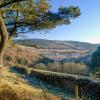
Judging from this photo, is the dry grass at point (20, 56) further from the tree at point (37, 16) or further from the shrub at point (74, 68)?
the tree at point (37, 16)

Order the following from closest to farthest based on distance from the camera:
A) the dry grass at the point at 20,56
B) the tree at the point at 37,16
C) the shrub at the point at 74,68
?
→ the tree at the point at 37,16 < the shrub at the point at 74,68 < the dry grass at the point at 20,56

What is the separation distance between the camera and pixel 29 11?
19.8 m

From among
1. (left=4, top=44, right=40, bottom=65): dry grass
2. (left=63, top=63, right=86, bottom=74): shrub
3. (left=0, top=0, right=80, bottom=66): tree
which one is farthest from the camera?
(left=4, top=44, right=40, bottom=65): dry grass

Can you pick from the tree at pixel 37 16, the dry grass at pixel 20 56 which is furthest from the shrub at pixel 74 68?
the tree at pixel 37 16

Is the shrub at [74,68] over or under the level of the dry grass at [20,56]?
under

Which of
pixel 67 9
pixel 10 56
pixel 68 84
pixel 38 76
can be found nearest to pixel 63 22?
pixel 67 9

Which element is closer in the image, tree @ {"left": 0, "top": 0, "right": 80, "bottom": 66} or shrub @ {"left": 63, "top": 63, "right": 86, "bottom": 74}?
tree @ {"left": 0, "top": 0, "right": 80, "bottom": 66}

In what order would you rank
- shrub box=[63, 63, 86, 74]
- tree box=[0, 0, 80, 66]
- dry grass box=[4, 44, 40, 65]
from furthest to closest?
dry grass box=[4, 44, 40, 65]
shrub box=[63, 63, 86, 74]
tree box=[0, 0, 80, 66]

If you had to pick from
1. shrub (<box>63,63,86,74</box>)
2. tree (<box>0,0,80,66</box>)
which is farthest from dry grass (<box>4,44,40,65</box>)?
tree (<box>0,0,80,66</box>)

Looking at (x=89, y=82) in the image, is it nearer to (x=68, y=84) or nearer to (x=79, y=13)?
(x=68, y=84)

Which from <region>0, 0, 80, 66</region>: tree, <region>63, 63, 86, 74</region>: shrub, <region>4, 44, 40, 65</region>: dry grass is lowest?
<region>63, 63, 86, 74</region>: shrub

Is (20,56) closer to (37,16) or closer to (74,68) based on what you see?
(74,68)

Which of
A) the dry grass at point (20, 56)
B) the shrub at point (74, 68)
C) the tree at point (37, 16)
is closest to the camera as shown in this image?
the tree at point (37, 16)

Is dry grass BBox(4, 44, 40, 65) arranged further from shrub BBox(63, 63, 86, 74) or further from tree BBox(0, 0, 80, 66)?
tree BBox(0, 0, 80, 66)
